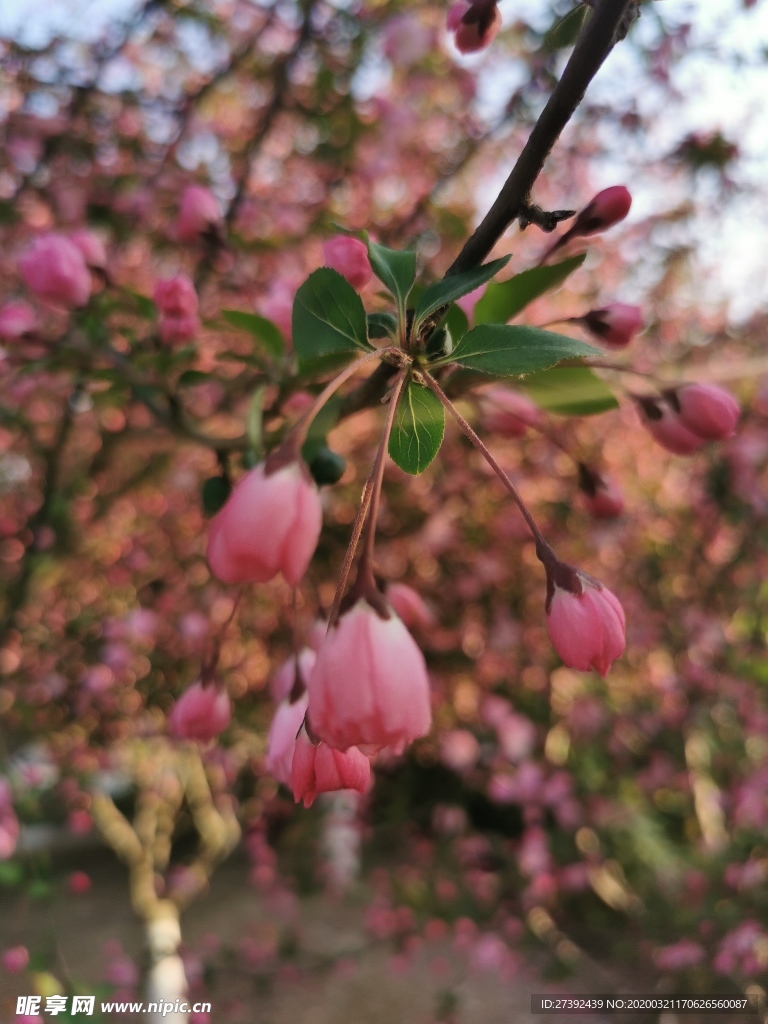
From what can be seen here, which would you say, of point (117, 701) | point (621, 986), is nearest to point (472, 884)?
point (621, 986)

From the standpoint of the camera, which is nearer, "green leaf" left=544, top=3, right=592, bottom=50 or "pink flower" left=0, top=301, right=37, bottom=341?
"green leaf" left=544, top=3, right=592, bottom=50

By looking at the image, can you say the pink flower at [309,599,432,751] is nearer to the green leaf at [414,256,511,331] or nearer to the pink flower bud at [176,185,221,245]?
the green leaf at [414,256,511,331]

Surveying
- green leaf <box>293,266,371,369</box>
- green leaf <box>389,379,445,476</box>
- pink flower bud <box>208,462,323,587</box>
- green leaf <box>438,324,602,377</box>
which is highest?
green leaf <box>293,266,371,369</box>

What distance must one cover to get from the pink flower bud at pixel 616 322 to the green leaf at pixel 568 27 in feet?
0.60

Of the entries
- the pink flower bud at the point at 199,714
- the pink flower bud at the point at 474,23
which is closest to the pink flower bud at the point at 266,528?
the pink flower bud at the point at 199,714

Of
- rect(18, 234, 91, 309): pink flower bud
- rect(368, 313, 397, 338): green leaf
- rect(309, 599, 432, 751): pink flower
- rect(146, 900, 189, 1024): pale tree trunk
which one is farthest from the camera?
rect(146, 900, 189, 1024): pale tree trunk

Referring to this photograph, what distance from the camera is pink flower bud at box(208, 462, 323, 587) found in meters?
0.31

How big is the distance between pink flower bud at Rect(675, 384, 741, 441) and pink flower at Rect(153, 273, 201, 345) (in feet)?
1.49

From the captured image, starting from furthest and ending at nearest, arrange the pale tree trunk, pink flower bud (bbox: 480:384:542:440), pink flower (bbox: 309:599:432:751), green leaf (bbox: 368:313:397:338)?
the pale tree trunk
pink flower bud (bbox: 480:384:542:440)
green leaf (bbox: 368:313:397:338)
pink flower (bbox: 309:599:432:751)

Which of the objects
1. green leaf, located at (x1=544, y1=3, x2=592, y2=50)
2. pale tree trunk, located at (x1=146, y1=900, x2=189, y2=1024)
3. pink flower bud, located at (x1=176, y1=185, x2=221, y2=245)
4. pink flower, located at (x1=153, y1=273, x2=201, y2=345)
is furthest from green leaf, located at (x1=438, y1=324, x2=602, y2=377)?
pale tree trunk, located at (x1=146, y1=900, x2=189, y2=1024)

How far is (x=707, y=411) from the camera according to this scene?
0.49 metres

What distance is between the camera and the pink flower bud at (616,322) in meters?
0.50

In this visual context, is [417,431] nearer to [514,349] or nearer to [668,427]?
[514,349]

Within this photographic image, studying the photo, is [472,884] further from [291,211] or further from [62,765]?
[291,211]
